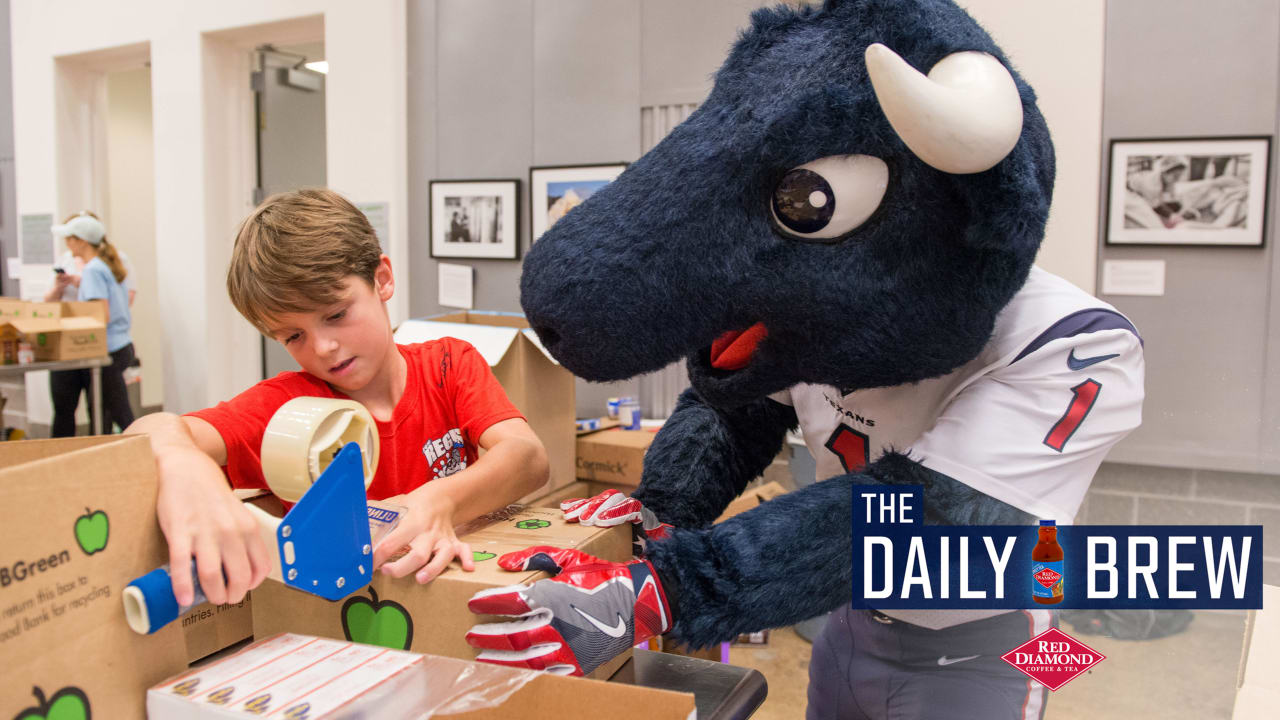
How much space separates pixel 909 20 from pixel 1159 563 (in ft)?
1.89

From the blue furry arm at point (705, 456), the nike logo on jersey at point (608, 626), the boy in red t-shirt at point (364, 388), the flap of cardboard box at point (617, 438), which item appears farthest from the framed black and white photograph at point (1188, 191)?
the nike logo on jersey at point (608, 626)

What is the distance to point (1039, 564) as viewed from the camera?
771 millimetres

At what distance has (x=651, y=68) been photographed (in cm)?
321

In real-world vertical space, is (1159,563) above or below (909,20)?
below

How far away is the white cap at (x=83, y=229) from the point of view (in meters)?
4.21

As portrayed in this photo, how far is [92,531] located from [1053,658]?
0.89 meters

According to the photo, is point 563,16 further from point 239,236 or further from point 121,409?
point 121,409

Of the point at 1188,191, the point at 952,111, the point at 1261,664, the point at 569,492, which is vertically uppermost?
the point at 1188,191

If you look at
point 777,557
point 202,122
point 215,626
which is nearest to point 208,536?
point 215,626

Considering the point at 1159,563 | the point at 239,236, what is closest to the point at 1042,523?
the point at 1159,563

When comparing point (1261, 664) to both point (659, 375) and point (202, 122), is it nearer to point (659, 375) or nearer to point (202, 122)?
point (659, 375)

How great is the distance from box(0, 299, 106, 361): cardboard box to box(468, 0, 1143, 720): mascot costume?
13.4 feet

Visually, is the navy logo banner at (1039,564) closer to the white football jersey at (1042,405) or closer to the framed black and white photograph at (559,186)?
the white football jersey at (1042,405)

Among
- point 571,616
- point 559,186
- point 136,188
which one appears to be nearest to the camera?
point 571,616
